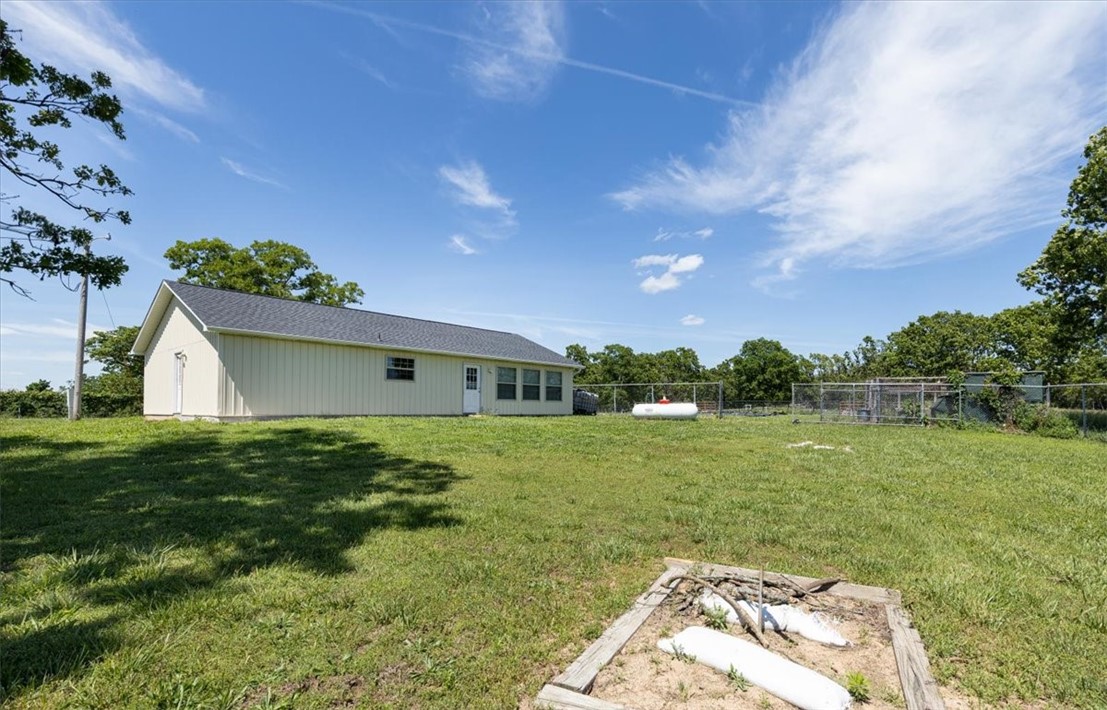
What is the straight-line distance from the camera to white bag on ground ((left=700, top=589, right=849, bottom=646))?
2.42 m

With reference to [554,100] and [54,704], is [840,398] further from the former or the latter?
[54,704]

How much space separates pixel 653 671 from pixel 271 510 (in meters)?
3.97

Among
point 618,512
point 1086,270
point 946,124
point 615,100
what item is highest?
point 615,100

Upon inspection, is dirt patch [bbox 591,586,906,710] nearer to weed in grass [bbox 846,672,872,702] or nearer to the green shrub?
weed in grass [bbox 846,672,872,702]

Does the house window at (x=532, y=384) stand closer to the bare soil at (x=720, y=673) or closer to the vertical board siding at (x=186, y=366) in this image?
the vertical board siding at (x=186, y=366)

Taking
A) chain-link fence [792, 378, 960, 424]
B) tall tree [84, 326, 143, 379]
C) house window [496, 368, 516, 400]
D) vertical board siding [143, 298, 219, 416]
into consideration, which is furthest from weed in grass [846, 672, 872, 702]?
tall tree [84, 326, 143, 379]

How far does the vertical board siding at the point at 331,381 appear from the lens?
13305mm

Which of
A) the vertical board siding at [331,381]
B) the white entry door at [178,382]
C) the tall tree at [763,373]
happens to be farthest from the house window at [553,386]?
the tall tree at [763,373]

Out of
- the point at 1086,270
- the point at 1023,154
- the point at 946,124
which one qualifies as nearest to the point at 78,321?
the point at 946,124

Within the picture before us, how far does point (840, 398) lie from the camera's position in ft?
65.7

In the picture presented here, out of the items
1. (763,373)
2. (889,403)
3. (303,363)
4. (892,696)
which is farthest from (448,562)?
(763,373)

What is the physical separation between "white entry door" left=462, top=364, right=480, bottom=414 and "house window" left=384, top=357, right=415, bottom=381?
7.52ft

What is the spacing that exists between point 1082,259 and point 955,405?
7316 millimetres

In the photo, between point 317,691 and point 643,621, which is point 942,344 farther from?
point 317,691
